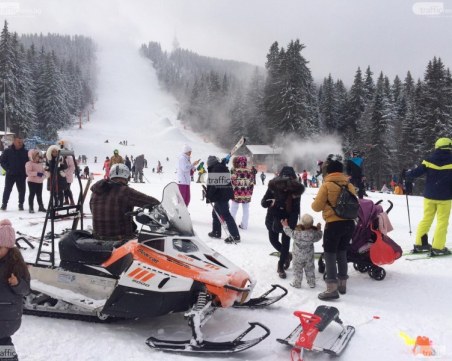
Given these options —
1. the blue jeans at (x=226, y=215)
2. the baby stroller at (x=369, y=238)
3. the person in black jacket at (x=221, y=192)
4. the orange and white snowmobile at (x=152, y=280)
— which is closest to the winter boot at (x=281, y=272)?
the baby stroller at (x=369, y=238)

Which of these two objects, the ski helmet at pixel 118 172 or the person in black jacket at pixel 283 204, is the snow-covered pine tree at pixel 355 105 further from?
the ski helmet at pixel 118 172

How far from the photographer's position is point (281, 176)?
22.3 feet

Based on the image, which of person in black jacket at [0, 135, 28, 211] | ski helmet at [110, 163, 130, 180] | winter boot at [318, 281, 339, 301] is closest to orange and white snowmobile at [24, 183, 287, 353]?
ski helmet at [110, 163, 130, 180]

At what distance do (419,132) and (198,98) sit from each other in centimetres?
6162

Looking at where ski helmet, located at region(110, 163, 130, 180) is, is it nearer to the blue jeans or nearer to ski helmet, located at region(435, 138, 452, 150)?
the blue jeans

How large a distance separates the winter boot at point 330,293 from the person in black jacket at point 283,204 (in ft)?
3.38

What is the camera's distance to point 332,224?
19.1 feet

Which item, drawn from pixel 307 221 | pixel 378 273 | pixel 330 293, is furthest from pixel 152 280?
pixel 378 273

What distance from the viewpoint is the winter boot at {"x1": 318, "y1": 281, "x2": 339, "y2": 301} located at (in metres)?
5.74

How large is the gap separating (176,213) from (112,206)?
976 mm

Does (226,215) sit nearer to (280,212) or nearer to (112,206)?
(280,212)

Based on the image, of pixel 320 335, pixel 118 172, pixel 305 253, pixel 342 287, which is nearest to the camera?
pixel 320 335

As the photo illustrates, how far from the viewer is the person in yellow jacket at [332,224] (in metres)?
5.77

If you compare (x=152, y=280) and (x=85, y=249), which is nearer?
(x=152, y=280)
